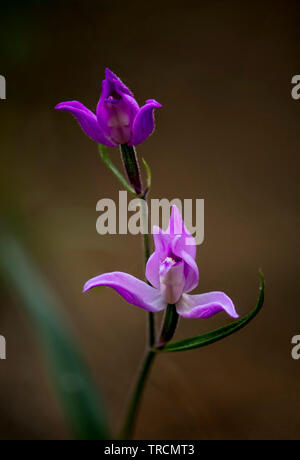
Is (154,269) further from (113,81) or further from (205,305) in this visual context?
(113,81)

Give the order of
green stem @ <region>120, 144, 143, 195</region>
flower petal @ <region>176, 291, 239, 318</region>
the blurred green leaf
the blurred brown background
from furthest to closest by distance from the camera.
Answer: the blurred brown background → the blurred green leaf → green stem @ <region>120, 144, 143, 195</region> → flower petal @ <region>176, 291, 239, 318</region>

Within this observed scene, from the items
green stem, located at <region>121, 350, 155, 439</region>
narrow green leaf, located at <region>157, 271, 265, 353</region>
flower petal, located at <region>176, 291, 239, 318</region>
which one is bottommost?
green stem, located at <region>121, 350, 155, 439</region>

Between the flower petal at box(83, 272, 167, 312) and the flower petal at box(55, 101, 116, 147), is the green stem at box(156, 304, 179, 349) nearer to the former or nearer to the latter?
the flower petal at box(83, 272, 167, 312)

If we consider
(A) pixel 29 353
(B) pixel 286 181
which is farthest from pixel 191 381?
(B) pixel 286 181

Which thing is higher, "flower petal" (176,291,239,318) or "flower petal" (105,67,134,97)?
→ "flower petal" (105,67,134,97)

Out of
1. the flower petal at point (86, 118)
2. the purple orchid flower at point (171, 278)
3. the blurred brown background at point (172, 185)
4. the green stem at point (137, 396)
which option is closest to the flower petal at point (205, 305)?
the purple orchid flower at point (171, 278)

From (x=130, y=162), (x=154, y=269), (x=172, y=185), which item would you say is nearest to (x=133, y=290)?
(x=154, y=269)

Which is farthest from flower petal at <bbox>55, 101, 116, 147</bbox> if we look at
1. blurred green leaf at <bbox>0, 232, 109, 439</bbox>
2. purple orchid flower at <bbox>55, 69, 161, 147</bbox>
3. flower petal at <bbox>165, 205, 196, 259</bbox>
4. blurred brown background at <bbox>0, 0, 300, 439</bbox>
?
blurred brown background at <bbox>0, 0, 300, 439</bbox>
